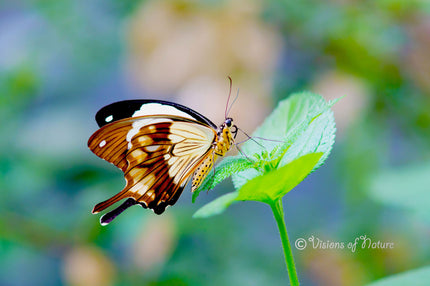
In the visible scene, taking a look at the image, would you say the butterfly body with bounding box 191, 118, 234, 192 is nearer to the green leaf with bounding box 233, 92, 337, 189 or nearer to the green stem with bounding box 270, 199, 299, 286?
the green leaf with bounding box 233, 92, 337, 189

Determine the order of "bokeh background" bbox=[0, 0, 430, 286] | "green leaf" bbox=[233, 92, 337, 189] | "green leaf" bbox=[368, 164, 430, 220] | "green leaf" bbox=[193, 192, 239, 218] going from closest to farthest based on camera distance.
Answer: "green leaf" bbox=[193, 192, 239, 218] < "green leaf" bbox=[233, 92, 337, 189] < "green leaf" bbox=[368, 164, 430, 220] < "bokeh background" bbox=[0, 0, 430, 286]

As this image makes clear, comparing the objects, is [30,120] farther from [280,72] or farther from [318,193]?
[318,193]

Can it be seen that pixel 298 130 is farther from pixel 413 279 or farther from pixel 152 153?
pixel 152 153

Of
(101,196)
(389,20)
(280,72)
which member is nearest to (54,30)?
(101,196)

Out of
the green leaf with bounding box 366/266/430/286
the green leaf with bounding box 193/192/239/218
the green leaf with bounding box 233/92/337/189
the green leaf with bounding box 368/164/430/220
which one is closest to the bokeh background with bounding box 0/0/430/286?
the green leaf with bounding box 368/164/430/220

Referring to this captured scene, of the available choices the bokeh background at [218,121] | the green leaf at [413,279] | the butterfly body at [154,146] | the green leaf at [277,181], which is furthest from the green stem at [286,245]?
the bokeh background at [218,121]

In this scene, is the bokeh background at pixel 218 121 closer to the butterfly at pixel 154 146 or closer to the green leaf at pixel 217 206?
the butterfly at pixel 154 146
